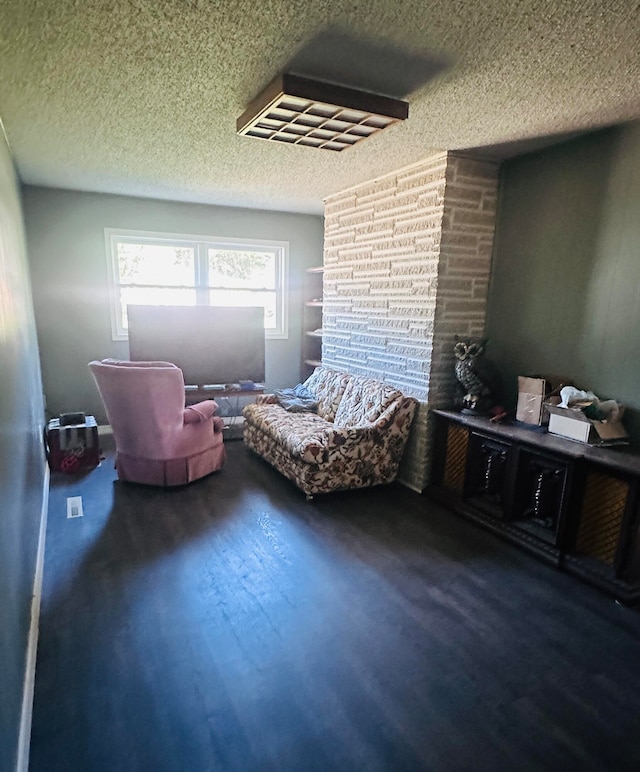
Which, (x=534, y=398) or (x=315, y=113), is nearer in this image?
(x=315, y=113)

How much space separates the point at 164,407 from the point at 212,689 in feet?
6.56

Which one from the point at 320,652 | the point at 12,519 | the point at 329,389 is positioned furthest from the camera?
the point at 329,389

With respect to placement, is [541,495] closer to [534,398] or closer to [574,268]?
[534,398]

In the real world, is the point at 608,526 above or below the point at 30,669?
above

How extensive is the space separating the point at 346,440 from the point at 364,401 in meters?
0.55

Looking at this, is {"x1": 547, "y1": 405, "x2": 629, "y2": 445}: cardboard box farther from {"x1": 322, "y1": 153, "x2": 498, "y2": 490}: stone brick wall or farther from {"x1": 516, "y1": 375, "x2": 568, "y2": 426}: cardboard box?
{"x1": 322, "y1": 153, "x2": 498, "y2": 490}: stone brick wall

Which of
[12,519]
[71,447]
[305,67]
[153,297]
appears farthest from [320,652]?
[153,297]

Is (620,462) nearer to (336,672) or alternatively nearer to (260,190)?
(336,672)

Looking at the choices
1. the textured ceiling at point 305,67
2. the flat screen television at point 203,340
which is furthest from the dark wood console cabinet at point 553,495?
the flat screen television at point 203,340

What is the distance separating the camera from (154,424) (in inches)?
131

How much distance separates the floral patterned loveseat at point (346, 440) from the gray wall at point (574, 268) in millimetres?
921

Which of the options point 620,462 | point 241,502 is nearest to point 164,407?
point 241,502

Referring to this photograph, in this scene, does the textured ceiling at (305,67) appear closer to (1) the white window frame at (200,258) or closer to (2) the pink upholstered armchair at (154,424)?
(2) the pink upholstered armchair at (154,424)

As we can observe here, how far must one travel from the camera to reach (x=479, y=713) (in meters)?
1.66
